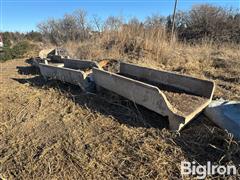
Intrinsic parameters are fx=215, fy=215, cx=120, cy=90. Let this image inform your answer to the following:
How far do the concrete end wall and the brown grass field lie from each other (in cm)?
48

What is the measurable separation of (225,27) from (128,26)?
10067 millimetres

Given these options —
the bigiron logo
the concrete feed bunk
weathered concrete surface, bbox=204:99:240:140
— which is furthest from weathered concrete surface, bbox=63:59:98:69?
the bigiron logo

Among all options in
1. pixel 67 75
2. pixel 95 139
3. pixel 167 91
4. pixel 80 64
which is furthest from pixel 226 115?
pixel 80 64

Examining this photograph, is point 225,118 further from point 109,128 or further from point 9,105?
point 9,105

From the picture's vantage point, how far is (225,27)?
15.0 meters

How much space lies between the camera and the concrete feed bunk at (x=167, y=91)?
283 cm

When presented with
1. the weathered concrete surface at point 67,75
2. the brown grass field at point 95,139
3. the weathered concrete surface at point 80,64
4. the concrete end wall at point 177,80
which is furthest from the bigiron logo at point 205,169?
the weathered concrete surface at point 80,64

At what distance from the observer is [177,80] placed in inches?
146

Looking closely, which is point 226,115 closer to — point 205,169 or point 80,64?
point 205,169

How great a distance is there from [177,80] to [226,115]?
1.17 metres

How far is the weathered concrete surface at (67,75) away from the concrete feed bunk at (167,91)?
298 millimetres

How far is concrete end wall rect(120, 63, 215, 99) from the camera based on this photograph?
336cm

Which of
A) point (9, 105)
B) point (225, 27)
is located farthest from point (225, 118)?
point (225, 27)

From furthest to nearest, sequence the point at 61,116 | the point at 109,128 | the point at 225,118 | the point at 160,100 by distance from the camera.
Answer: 1. the point at 61,116
2. the point at 109,128
3. the point at 160,100
4. the point at 225,118
